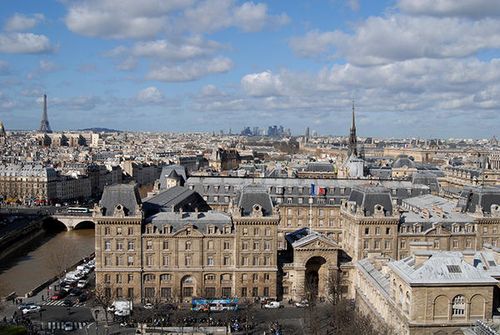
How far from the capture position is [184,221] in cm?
7469

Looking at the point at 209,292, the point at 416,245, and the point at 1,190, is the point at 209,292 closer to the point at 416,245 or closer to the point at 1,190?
the point at 416,245

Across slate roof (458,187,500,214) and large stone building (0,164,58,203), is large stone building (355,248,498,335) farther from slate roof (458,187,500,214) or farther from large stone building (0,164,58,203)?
large stone building (0,164,58,203)

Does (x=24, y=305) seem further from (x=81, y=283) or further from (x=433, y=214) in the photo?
(x=433, y=214)

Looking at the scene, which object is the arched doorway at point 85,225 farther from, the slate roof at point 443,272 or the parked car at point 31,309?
the slate roof at point 443,272

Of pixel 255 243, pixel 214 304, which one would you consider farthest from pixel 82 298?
pixel 255 243

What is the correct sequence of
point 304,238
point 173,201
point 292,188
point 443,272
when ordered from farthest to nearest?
point 292,188 < point 173,201 < point 304,238 < point 443,272

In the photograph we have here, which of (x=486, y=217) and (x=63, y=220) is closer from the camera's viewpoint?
(x=486, y=217)

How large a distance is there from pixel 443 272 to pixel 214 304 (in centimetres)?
3067

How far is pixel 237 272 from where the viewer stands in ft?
245

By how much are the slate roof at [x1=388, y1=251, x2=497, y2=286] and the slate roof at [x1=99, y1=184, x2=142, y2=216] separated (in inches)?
1380

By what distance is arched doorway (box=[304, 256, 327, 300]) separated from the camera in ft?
249

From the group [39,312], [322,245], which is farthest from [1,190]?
[322,245]

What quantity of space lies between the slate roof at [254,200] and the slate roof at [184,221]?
2.64m

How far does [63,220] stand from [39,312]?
2831 inches
